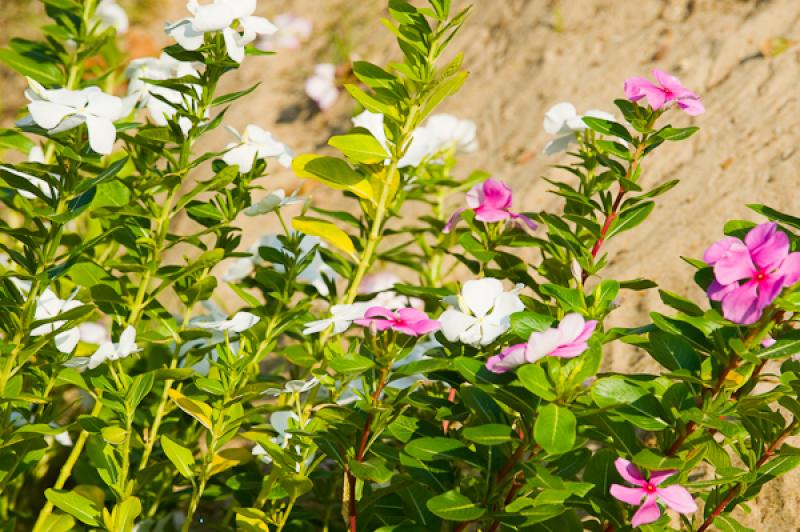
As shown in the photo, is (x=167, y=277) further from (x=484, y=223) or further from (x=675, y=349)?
(x=675, y=349)

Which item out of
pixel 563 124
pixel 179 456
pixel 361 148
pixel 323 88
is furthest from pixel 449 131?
pixel 323 88

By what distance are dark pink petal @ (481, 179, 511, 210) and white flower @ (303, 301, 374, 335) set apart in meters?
0.33

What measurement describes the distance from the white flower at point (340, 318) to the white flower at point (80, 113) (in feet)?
1.52

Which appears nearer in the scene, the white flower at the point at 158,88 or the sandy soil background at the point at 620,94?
the white flower at the point at 158,88

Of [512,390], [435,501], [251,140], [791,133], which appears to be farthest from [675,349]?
[791,133]

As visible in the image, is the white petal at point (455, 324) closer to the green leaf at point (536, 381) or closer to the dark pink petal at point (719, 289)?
the green leaf at point (536, 381)

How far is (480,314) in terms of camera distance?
1638 mm

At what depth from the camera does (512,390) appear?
1.47 meters

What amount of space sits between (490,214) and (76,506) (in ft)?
3.13

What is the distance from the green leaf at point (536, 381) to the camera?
1.36m

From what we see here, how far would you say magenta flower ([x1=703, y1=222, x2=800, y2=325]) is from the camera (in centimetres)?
134

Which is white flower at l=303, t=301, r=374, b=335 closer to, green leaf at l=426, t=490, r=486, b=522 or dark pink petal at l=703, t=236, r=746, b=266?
green leaf at l=426, t=490, r=486, b=522

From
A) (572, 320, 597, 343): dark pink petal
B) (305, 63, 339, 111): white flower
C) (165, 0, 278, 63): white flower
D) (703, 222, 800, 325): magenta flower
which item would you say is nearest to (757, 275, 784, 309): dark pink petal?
(703, 222, 800, 325): magenta flower

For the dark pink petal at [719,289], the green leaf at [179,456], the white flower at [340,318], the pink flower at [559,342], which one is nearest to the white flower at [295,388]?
the white flower at [340,318]
